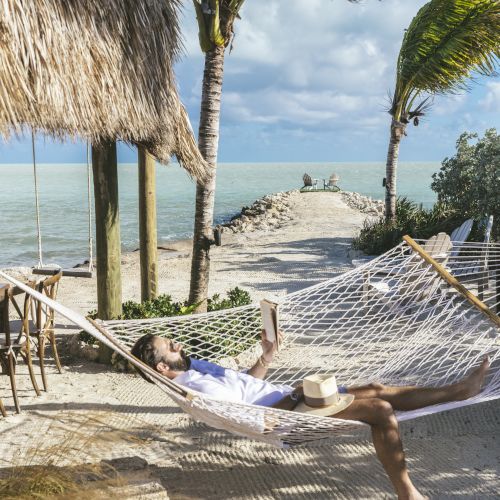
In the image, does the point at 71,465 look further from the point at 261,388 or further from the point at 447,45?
the point at 447,45

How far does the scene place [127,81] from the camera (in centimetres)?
359

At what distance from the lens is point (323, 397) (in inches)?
91.7

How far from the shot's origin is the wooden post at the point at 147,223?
459 cm

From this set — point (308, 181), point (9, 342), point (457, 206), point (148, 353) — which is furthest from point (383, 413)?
point (308, 181)

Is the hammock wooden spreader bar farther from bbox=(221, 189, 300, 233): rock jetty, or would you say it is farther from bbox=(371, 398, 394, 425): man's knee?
bbox=(221, 189, 300, 233): rock jetty

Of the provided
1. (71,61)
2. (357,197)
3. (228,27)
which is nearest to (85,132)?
(71,61)

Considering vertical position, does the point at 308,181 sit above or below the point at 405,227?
above

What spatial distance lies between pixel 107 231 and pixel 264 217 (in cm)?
1226

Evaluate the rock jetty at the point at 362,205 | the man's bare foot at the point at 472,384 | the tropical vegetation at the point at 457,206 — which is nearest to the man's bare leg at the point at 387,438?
the man's bare foot at the point at 472,384

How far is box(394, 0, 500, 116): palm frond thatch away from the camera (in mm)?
7660

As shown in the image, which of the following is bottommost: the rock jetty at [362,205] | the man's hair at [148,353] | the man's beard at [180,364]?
the man's beard at [180,364]

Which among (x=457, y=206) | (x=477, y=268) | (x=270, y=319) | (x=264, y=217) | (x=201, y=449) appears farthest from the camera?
(x=264, y=217)

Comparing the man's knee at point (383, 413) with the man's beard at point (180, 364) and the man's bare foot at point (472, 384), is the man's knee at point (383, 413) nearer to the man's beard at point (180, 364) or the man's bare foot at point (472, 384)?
the man's bare foot at point (472, 384)

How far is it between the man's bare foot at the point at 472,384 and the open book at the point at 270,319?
0.76 meters
